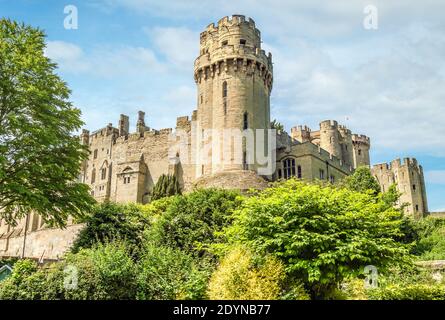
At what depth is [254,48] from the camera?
4544cm

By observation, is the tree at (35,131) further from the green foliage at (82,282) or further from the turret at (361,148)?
the turret at (361,148)

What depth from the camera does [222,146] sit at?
140 feet

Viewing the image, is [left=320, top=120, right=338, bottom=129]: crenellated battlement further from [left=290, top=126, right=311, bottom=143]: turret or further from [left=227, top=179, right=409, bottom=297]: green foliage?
[left=227, top=179, right=409, bottom=297]: green foliage

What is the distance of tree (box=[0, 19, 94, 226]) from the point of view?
2233 cm

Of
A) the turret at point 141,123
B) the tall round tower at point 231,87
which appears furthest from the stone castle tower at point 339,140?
the turret at point 141,123

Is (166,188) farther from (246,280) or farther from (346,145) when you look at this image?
(246,280)

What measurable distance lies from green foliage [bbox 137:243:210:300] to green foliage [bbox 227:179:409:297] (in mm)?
2440

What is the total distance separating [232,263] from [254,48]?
3356 cm

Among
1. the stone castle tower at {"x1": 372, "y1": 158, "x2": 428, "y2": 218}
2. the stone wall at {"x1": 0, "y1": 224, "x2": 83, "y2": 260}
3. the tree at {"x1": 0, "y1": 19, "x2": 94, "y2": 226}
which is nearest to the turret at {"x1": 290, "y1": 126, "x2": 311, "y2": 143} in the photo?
the stone castle tower at {"x1": 372, "y1": 158, "x2": 428, "y2": 218}

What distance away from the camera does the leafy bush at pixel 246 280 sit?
14.5 meters

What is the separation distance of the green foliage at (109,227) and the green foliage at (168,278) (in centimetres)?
627
